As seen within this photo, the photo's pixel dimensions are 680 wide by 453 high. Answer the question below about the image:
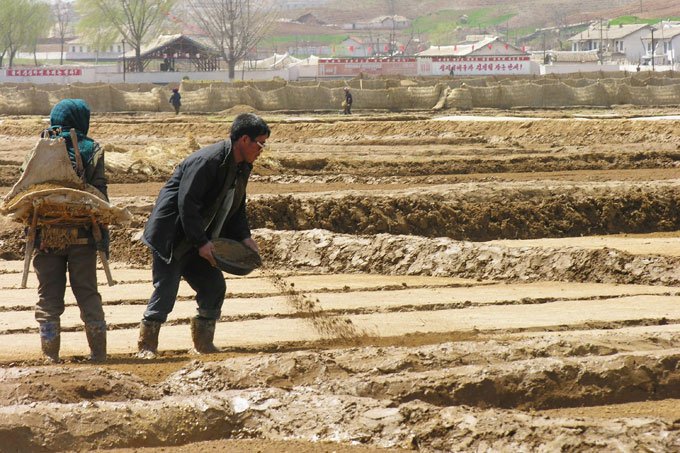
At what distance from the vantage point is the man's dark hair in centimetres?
691

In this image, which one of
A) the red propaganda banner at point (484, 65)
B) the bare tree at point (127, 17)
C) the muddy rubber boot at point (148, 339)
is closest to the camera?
the muddy rubber boot at point (148, 339)

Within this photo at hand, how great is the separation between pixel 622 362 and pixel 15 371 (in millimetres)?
3523

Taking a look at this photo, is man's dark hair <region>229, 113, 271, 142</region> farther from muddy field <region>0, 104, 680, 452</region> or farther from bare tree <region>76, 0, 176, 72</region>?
bare tree <region>76, 0, 176, 72</region>

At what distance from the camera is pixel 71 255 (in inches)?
277

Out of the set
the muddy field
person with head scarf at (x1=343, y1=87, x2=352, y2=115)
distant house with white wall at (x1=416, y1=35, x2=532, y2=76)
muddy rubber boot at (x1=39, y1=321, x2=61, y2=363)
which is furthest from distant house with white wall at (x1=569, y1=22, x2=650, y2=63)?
muddy rubber boot at (x1=39, y1=321, x2=61, y2=363)

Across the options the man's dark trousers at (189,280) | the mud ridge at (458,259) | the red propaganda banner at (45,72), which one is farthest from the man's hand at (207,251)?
the red propaganda banner at (45,72)

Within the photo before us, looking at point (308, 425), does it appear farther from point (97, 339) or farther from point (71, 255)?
point (71, 255)

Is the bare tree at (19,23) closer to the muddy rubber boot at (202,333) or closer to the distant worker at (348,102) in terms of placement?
the distant worker at (348,102)

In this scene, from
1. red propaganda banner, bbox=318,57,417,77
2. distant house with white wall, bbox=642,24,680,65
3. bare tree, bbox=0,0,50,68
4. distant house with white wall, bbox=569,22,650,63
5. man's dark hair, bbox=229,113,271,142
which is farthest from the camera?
distant house with white wall, bbox=569,22,650,63

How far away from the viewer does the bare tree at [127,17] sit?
8506 cm

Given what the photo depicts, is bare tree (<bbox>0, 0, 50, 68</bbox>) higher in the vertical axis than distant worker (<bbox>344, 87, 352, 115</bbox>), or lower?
higher

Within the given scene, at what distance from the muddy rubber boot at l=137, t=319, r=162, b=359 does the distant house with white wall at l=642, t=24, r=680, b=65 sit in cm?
9020

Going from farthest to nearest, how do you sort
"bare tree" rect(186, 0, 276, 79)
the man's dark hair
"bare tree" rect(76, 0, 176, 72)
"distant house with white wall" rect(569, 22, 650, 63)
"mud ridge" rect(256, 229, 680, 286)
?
"distant house with white wall" rect(569, 22, 650, 63), "bare tree" rect(76, 0, 176, 72), "bare tree" rect(186, 0, 276, 79), "mud ridge" rect(256, 229, 680, 286), the man's dark hair

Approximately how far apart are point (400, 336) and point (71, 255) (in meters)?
2.52
